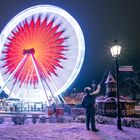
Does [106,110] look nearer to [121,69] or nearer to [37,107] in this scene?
[37,107]

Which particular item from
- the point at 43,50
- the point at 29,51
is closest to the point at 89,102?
the point at 29,51

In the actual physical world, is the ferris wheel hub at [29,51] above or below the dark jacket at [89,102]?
above

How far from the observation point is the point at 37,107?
27.3 meters

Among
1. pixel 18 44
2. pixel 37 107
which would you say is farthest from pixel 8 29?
pixel 37 107

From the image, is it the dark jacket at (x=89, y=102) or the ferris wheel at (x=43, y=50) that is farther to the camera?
the ferris wheel at (x=43, y=50)

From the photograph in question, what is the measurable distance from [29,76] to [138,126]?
12.1m

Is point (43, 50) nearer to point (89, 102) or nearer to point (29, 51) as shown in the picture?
point (29, 51)

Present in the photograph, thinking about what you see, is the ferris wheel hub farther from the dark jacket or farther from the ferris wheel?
the dark jacket

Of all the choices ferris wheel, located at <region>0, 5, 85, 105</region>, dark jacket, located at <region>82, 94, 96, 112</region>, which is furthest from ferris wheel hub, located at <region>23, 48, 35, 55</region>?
dark jacket, located at <region>82, 94, 96, 112</region>

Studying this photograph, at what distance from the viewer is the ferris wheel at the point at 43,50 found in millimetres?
24438

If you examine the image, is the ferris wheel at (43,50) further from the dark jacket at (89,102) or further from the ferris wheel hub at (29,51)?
the dark jacket at (89,102)

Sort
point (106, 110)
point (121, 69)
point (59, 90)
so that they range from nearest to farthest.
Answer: point (121, 69)
point (59, 90)
point (106, 110)

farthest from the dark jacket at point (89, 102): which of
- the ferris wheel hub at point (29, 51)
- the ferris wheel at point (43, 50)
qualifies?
the ferris wheel hub at point (29, 51)

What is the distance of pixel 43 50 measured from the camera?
25.0 meters
